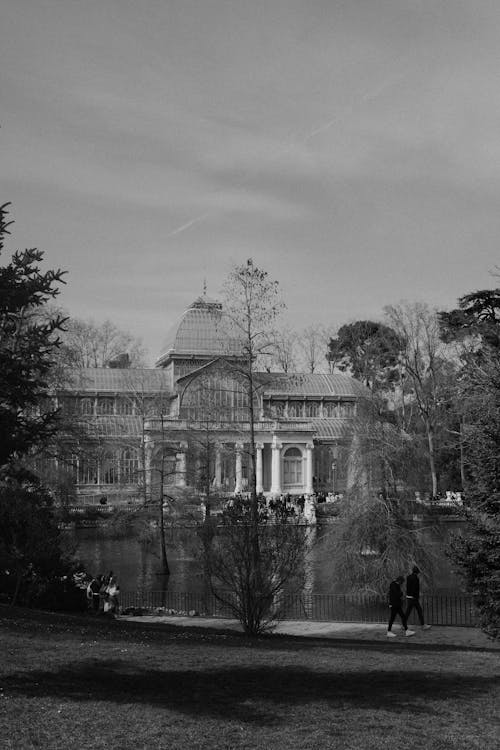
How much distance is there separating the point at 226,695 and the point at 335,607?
16859 millimetres

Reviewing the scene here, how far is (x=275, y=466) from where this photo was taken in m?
74.5

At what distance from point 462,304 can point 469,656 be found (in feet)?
62.8

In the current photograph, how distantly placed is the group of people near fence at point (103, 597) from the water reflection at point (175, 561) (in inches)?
99.6

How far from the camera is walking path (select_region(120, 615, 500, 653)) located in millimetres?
20844

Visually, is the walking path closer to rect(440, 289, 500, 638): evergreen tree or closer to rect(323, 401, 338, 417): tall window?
rect(440, 289, 500, 638): evergreen tree

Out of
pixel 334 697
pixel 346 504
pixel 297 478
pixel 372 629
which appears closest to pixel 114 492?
pixel 297 478

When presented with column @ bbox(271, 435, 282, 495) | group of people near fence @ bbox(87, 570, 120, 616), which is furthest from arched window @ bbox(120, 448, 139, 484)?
group of people near fence @ bbox(87, 570, 120, 616)

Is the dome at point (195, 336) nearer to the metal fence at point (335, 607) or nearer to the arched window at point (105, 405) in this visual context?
the arched window at point (105, 405)

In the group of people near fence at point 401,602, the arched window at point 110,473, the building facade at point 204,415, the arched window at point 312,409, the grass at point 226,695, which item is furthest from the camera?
the arched window at point 312,409

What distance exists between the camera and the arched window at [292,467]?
247ft

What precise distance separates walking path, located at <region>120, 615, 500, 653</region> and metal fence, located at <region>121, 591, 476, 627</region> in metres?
0.91

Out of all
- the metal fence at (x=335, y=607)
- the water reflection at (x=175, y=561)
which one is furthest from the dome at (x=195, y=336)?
the metal fence at (x=335, y=607)

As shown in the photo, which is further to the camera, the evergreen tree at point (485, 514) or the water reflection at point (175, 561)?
the water reflection at point (175, 561)

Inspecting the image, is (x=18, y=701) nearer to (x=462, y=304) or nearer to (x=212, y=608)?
(x=212, y=608)
